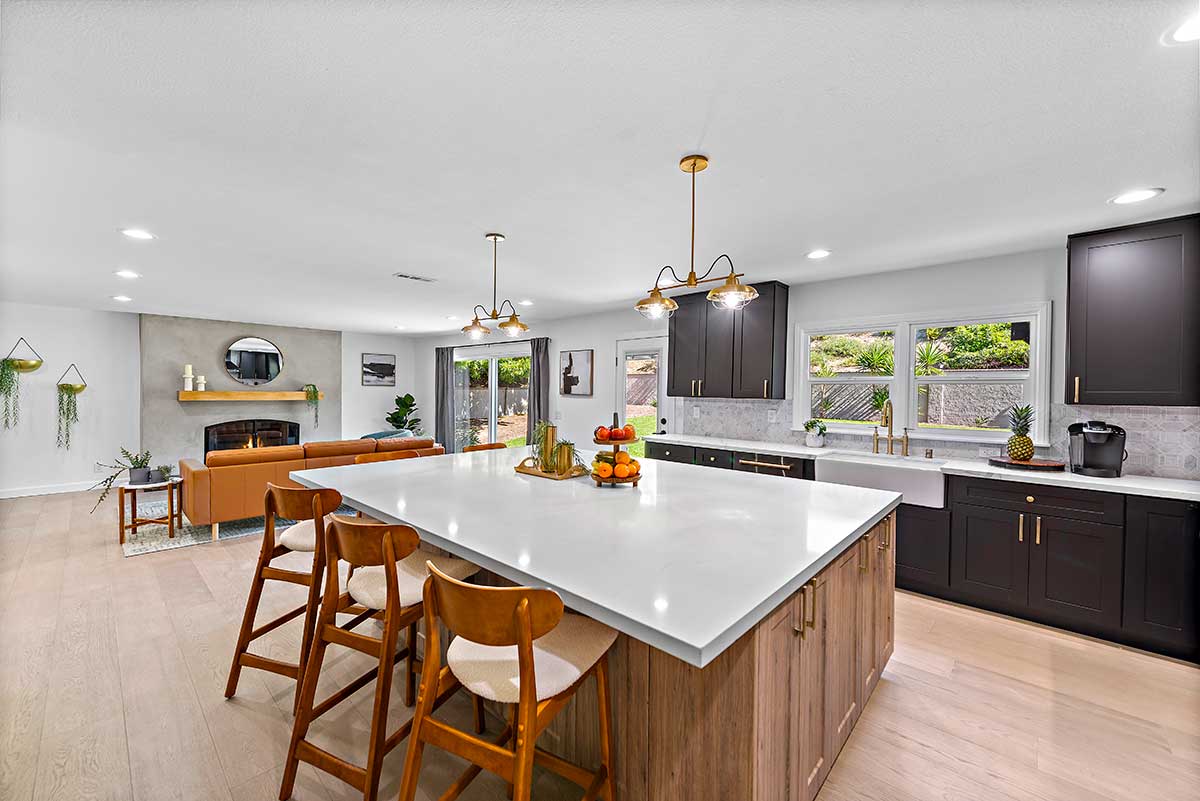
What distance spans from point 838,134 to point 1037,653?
2895mm

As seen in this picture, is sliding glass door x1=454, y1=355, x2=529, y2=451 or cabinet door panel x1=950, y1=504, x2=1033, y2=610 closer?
cabinet door panel x1=950, y1=504, x2=1033, y2=610

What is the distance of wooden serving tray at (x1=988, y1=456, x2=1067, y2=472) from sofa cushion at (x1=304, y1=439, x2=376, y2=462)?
5305 mm

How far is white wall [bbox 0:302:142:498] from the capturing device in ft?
19.3

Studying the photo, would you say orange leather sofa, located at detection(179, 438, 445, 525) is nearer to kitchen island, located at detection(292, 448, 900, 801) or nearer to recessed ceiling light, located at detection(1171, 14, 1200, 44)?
kitchen island, located at detection(292, 448, 900, 801)

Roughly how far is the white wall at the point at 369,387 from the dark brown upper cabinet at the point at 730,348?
5797 mm

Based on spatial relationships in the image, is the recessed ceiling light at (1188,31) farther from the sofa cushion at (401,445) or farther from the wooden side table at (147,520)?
the wooden side table at (147,520)

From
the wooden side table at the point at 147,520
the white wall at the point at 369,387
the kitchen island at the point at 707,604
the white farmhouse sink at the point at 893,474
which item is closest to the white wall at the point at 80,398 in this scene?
the wooden side table at the point at 147,520

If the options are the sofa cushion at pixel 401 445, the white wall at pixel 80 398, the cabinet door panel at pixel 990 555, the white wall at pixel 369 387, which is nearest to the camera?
the cabinet door panel at pixel 990 555

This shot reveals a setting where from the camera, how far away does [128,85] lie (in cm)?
155

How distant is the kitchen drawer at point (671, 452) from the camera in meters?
4.66

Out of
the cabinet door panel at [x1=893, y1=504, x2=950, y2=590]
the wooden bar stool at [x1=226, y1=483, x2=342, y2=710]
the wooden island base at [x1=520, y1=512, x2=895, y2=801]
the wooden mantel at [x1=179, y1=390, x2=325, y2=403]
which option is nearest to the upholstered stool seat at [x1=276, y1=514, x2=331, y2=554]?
the wooden bar stool at [x1=226, y1=483, x2=342, y2=710]

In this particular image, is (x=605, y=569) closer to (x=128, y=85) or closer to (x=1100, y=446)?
(x=128, y=85)

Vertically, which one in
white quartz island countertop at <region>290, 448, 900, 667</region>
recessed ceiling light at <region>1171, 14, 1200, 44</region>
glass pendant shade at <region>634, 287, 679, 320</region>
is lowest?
white quartz island countertop at <region>290, 448, 900, 667</region>

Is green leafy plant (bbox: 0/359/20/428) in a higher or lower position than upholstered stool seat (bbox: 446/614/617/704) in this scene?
higher
